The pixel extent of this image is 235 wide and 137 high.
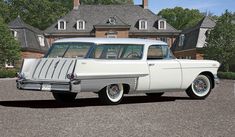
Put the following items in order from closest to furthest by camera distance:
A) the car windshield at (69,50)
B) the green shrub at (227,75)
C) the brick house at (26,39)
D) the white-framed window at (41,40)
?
the car windshield at (69,50) < the green shrub at (227,75) < the brick house at (26,39) < the white-framed window at (41,40)

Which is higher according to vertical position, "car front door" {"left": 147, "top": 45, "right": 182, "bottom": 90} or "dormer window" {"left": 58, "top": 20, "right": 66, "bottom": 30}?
"dormer window" {"left": 58, "top": 20, "right": 66, "bottom": 30}

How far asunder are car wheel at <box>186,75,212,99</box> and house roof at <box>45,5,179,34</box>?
170 feet

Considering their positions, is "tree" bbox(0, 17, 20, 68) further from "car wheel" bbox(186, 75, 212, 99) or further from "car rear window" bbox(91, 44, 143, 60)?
"car rear window" bbox(91, 44, 143, 60)

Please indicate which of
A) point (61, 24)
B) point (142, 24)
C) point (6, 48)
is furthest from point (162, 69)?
point (61, 24)

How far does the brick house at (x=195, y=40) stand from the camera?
2007 inches

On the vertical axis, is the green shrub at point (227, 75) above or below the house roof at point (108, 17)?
below

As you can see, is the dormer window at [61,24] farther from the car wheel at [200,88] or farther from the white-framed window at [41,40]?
the car wheel at [200,88]

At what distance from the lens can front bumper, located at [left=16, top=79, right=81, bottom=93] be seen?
1002 cm

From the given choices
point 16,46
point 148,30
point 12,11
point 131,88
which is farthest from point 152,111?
point 12,11

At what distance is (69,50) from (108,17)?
2171 inches

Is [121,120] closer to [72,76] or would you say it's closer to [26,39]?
[72,76]

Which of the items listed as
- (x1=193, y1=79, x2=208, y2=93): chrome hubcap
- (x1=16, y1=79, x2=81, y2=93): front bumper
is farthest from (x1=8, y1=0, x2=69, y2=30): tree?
(x1=16, y1=79, x2=81, y2=93): front bumper

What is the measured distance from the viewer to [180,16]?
8750cm

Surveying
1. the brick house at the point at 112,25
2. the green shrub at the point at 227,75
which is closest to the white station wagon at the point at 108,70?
the green shrub at the point at 227,75
